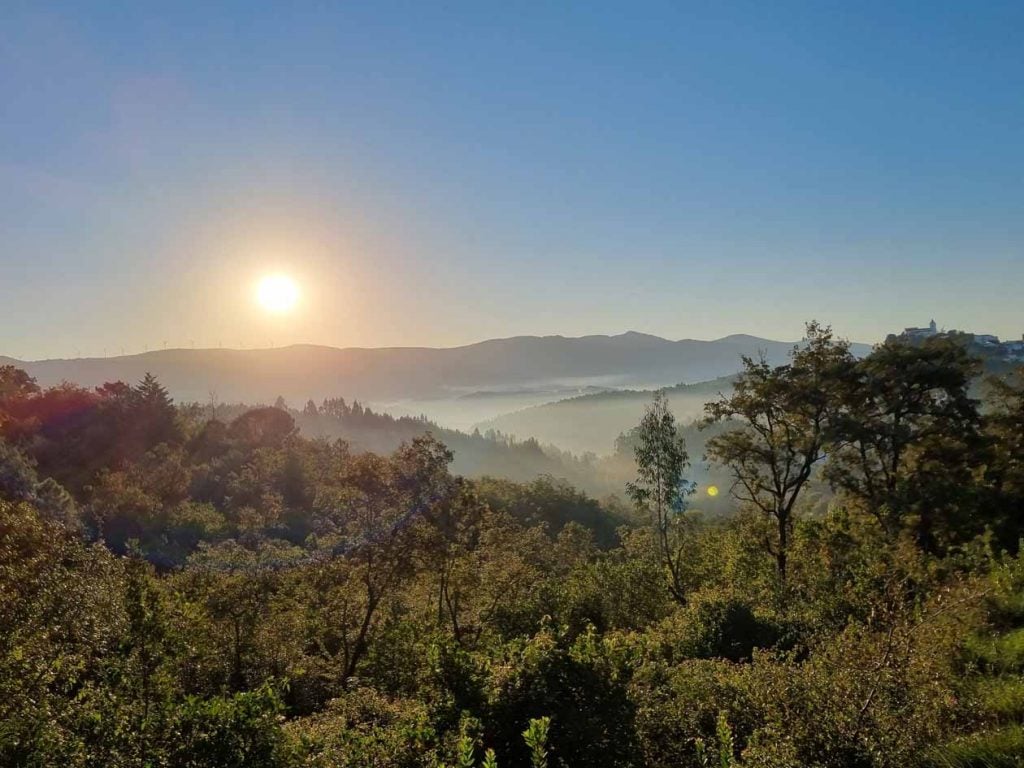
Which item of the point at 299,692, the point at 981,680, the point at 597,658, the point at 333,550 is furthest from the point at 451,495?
the point at 981,680

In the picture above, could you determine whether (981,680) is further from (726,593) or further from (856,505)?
(856,505)

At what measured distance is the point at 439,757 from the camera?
6910mm

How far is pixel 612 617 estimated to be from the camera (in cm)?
2116

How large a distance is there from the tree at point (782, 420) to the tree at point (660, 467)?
1527mm

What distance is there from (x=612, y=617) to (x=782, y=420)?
9.95 meters

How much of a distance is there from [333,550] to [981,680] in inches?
659

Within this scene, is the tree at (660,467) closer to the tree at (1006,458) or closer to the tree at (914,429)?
the tree at (914,429)

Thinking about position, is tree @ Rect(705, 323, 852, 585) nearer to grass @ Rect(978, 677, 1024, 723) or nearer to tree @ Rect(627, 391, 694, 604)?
tree @ Rect(627, 391, 694, 604)

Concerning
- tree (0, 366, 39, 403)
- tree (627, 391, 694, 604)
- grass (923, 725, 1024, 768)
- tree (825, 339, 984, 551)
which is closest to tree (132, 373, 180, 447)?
tree (0, 366, 39, 403)

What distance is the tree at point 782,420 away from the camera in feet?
67.7

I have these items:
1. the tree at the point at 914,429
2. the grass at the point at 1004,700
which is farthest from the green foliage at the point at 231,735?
the tree at the point at 914,429

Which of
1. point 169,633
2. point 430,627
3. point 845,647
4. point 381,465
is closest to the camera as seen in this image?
point 845,647

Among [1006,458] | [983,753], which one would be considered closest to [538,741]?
[983,753]

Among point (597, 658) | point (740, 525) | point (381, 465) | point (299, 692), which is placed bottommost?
point (299, 692)
